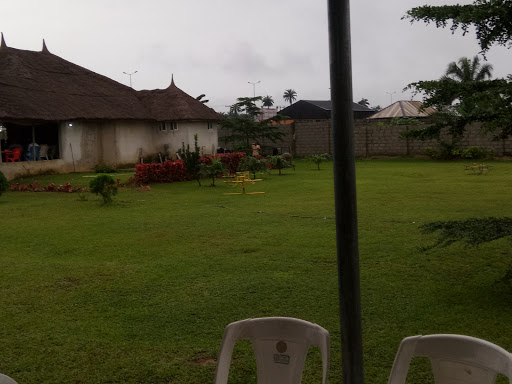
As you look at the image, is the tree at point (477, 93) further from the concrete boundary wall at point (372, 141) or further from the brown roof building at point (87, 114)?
the concrete boundary wall at point (372, 141)

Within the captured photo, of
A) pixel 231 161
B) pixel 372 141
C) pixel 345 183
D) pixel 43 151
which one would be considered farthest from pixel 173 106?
pixel 345 183

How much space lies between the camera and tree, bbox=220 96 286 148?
3141cm

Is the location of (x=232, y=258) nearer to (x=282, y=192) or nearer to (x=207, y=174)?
(x=282, y=192)

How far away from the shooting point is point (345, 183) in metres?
2.09

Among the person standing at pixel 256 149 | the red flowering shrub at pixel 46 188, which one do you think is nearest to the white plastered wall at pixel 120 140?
the person standing at pixel 256 149

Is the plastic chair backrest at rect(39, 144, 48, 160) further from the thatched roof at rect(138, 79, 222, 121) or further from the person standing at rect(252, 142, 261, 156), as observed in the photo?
the person standing at rect(252, 142, 261, 156)

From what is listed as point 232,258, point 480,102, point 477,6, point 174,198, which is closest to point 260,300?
point 232,258

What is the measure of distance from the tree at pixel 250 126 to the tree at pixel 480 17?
25833 millimetres

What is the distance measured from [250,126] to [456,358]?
2967 cm

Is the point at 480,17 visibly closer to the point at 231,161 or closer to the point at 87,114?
the point at 231,161

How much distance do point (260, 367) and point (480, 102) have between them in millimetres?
3203

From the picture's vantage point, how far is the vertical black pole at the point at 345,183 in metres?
2.02

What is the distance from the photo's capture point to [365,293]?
18.4ft

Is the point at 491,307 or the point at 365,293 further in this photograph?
the point at 365,293
